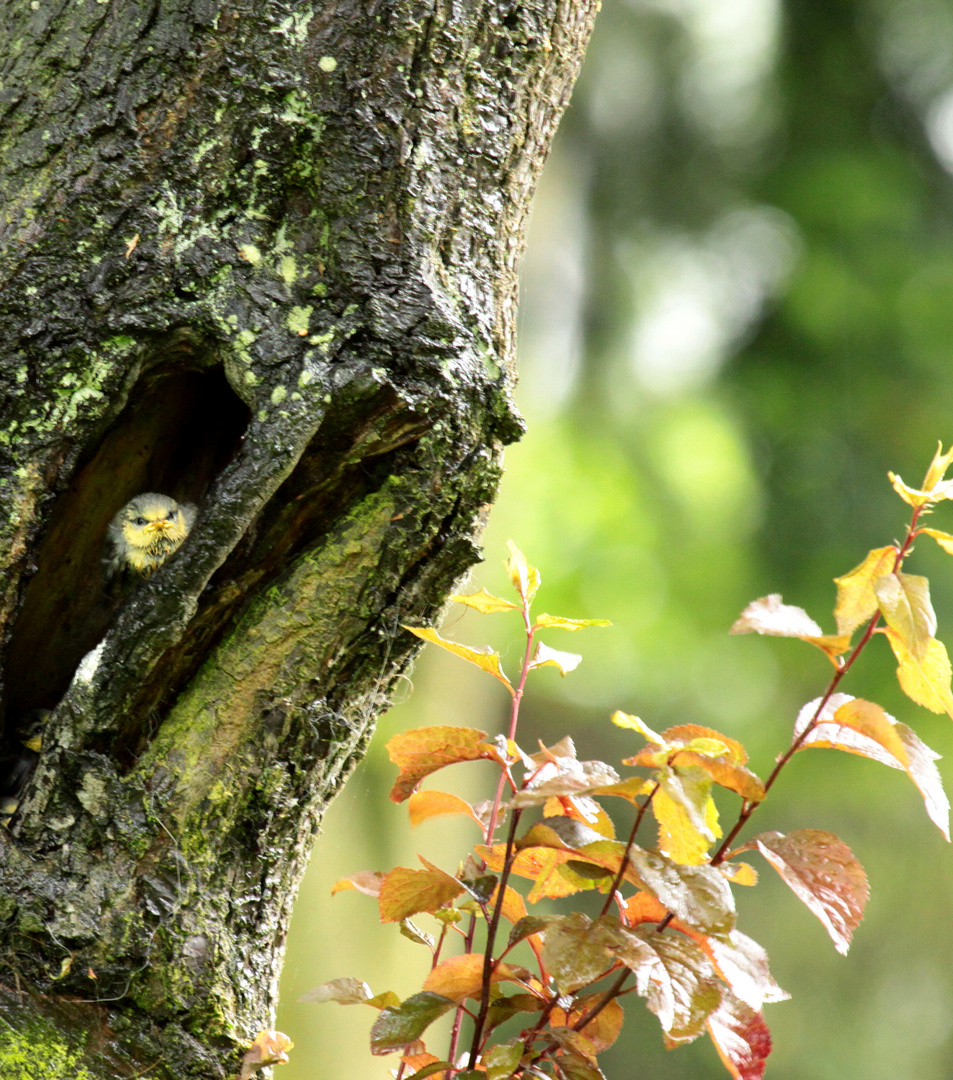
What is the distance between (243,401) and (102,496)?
29 centimetres

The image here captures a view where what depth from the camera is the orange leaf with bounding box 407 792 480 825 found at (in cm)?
110

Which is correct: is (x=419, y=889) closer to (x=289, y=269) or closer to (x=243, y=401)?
(x=243, y=401)

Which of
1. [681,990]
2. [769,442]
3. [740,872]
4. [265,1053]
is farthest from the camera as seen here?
[769,442]

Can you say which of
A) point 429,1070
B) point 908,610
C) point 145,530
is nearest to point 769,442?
point 145,530

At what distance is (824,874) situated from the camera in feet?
2.91

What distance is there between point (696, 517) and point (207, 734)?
4450 millimetres

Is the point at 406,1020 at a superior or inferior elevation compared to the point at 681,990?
inferior

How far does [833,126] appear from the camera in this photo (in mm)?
5680

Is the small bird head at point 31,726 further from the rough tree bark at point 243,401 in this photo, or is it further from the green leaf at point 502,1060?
the green leaf at point 502,1060

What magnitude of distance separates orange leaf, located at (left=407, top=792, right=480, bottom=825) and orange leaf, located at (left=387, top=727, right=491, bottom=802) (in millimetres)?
64

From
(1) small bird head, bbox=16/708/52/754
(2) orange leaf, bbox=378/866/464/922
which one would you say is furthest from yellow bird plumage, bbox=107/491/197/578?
(2) orange leaf, bbox=378/866/464/922

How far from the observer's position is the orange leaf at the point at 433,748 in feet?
3.31

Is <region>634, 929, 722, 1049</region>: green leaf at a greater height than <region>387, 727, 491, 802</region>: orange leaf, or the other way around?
<region>387, 727, 491, 802</region>: orange leaf

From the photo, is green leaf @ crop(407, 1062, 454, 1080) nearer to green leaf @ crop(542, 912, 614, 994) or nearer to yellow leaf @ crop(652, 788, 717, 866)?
green leaf @ crop(542, 912, 614, 994)
